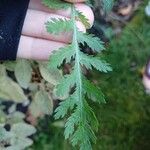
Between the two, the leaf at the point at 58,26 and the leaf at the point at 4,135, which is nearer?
the leaf at the point at 58,26

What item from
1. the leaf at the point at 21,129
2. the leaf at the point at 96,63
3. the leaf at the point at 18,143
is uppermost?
the leaf at the point at 96,63

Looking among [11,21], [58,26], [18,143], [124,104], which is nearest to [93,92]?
[58,26]

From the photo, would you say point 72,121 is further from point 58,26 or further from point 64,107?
point 58,26

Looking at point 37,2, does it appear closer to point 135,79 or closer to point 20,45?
point 20,45

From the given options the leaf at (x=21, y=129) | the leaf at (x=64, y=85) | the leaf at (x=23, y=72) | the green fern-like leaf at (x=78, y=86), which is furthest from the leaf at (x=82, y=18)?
the leaf at (x=21, y=129)

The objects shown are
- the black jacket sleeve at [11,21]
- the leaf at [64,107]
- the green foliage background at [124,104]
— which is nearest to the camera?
the leaf at [64,107]

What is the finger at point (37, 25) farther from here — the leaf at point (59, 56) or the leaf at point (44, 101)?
the leaf at point (44, 101)

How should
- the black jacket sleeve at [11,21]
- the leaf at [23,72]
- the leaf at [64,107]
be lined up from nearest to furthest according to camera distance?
the leaf at [64,107] → the black jacket sleeve at [11,21] → the leaf at [23,72]
